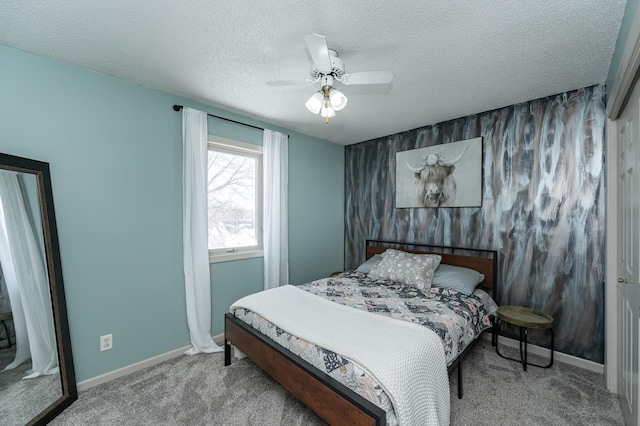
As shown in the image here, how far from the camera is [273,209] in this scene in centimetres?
328

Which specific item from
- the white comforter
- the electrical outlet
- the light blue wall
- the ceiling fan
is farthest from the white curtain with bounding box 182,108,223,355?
the ceiling fan

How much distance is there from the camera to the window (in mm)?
2963

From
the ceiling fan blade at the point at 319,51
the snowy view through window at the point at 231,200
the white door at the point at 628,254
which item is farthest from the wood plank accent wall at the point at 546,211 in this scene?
the snowy view through window at the point at 231,200

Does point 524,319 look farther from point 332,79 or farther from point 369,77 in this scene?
point 332,79

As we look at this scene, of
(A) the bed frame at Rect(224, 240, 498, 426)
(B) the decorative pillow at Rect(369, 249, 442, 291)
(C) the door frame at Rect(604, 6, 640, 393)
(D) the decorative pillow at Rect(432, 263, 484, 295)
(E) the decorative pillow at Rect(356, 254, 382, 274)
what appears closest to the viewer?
(A) the bed frame at Rect(224, 240, 498, 426)

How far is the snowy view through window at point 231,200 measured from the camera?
2.98 metres

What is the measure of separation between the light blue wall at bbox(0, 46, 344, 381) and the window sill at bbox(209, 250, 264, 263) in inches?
3.1

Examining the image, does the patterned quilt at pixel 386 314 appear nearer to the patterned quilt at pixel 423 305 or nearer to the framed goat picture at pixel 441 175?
the patterned quilt at pixel 423 305

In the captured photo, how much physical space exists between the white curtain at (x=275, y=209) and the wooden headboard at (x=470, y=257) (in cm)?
157

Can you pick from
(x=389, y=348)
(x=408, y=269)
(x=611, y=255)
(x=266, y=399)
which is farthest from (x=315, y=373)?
(x=611, y=255)

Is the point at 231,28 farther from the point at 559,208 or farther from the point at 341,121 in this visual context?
the point at 559,208

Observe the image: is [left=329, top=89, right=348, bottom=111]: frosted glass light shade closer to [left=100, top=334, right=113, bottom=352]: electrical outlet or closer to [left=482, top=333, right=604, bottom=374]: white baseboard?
[left=100, top=334, right=113, bottom=352]: electrical outlet

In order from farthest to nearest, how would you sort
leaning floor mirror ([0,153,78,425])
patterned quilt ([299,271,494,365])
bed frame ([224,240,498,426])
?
patterned quilt ([299,271,494,365]) < leaning floor mirror ([0,153,78,425]) < bed frame ([224,240,498,426])

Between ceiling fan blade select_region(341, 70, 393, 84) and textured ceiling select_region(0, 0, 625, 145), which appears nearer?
textured ceiling select_region(0, 0, 625, 145)
